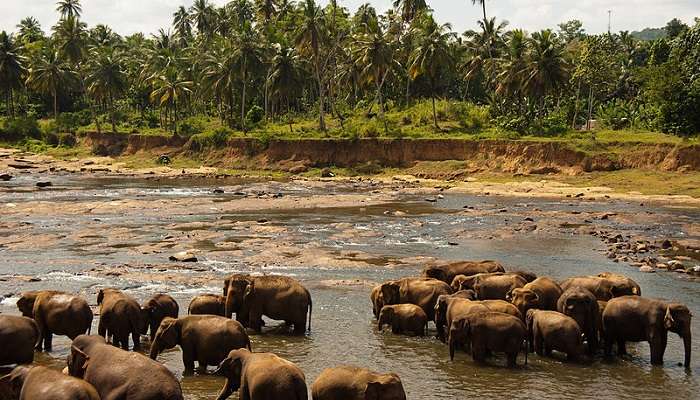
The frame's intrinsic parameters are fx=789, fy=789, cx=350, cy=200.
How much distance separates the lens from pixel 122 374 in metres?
11.0

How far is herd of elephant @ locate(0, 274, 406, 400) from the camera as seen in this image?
35.2ft

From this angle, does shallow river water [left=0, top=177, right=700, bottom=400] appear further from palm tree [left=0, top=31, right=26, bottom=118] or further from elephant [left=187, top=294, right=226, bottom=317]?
palm tree [left=0, top=31, right=26, bottom=118]

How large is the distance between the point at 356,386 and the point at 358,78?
69635mm

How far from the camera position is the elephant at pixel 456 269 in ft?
70.6

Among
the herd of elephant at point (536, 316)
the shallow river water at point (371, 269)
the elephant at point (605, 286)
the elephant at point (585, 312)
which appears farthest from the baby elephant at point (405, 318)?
the elephant at point (605, 286)

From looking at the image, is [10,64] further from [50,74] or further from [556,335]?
[556,335]

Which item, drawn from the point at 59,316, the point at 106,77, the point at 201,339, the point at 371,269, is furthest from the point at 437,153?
the point at 201,339

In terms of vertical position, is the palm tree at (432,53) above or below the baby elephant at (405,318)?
above

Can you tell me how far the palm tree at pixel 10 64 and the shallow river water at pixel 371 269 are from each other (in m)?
41.3

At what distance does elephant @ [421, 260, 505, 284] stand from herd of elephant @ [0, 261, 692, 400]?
1.5 inches

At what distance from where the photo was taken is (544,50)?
64.2 meters

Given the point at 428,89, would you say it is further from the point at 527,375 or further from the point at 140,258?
the point at 527,375

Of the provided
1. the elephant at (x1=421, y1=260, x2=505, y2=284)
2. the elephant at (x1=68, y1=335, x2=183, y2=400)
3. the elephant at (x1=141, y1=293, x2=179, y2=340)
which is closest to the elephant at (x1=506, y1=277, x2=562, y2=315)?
the elephant at (x1=421, y1=260, x2=505, y2=284)

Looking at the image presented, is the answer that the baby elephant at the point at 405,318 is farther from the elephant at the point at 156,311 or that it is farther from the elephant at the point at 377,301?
the elephant at the point at 156,311
